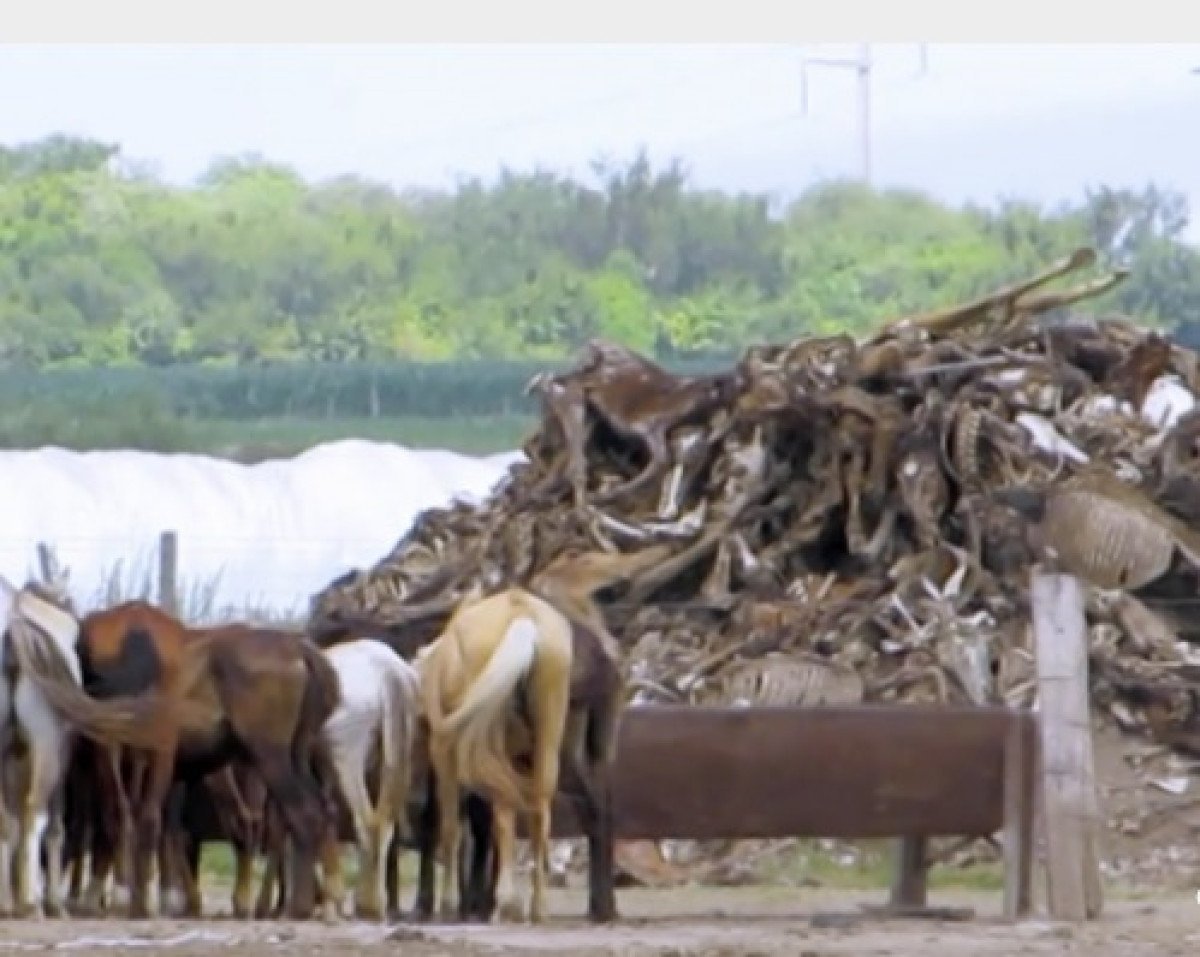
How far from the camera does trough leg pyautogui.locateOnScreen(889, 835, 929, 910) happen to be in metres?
16.0

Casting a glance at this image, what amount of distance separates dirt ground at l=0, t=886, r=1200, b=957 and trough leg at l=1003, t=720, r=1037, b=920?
0.28 m

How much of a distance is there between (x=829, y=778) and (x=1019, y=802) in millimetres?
902

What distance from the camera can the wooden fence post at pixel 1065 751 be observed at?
47.9ft

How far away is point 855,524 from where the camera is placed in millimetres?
22172

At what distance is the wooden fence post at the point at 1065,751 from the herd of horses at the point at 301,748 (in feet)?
6.39

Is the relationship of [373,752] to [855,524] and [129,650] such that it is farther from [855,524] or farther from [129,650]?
[855,524]

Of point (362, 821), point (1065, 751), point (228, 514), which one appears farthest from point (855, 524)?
point (228, 514)

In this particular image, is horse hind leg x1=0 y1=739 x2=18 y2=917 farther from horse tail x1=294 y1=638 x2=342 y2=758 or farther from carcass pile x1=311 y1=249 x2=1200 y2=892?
carcass pile x1=311 y1=249 x2=1200 y2=892

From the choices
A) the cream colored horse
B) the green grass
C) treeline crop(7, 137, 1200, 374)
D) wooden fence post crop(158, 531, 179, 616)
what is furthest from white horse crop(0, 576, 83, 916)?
treeline crop(7, 137, 1200, 374)

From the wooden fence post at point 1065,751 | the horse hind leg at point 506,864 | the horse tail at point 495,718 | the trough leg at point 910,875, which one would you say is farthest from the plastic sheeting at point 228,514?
the wooden fence post at point 1065,751

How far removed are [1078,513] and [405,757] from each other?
8.06 m

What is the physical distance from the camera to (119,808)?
49.1 ft

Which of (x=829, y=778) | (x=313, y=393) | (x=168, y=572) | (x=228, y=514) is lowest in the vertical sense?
(x=829, y=778)

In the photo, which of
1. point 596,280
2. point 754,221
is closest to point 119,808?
point 596,280
